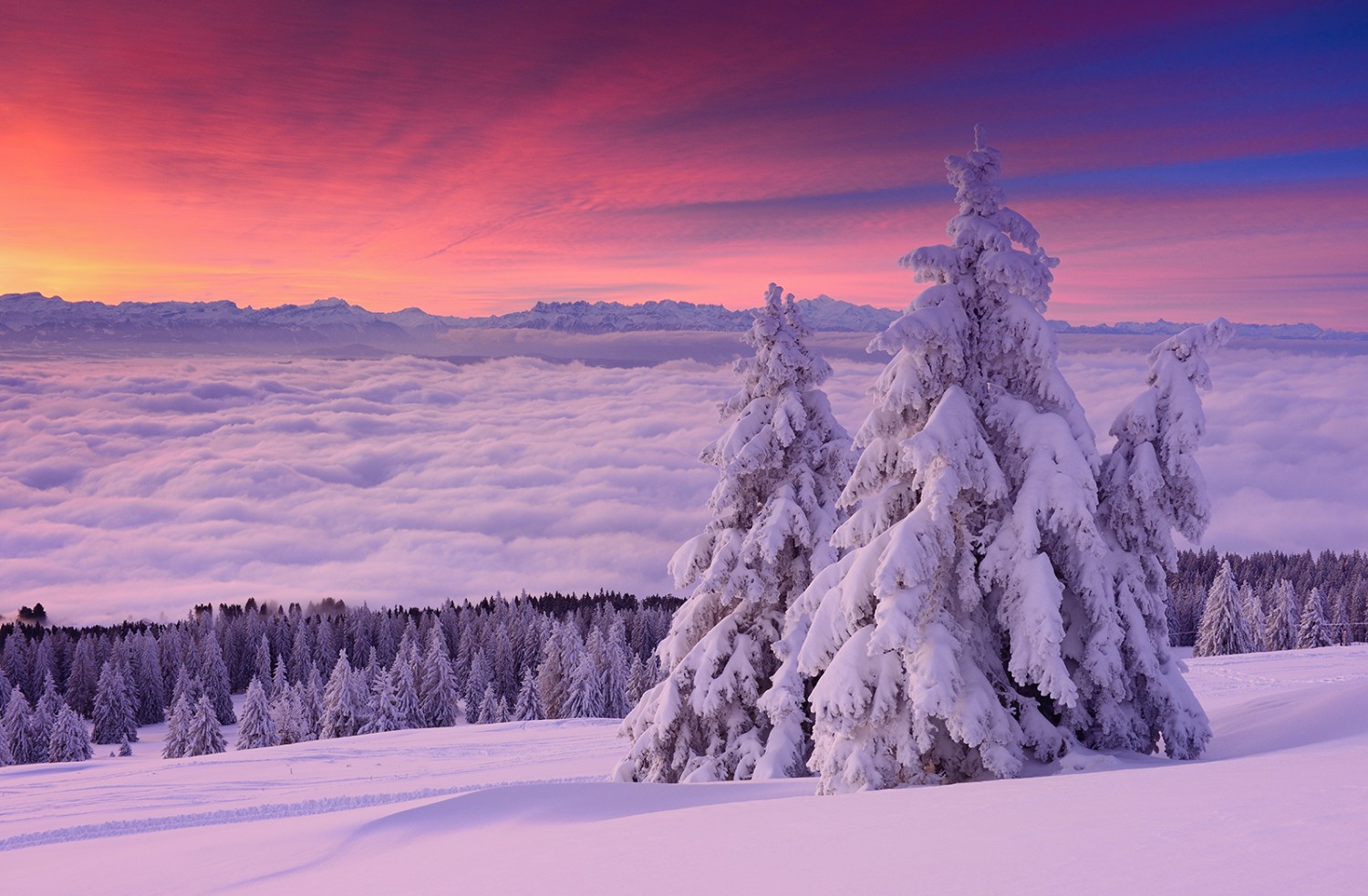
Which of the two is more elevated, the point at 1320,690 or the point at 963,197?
the point at 963,197

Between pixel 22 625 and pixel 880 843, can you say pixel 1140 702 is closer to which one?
pixel 880 843

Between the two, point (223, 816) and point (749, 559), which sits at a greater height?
point (749, 559)

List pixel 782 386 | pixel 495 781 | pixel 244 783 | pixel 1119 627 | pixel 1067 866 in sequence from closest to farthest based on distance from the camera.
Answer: pixel 1067 866 → pixel 1119 627 → pixel 782 386 → pixel 495 781 → pixel 244 783

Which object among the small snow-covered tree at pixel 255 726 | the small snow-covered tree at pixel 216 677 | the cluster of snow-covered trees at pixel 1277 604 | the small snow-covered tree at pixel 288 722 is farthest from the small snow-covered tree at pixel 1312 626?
the small snow-covered tree at pixel 216 677

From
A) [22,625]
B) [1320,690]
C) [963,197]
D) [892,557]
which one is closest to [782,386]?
[963,197]

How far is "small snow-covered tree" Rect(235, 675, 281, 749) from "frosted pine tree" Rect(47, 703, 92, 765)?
15.5 meters

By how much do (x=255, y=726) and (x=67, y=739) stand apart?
18.3m

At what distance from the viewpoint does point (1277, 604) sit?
91.2m

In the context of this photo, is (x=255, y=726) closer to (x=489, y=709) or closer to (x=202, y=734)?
(x=202, y=734)

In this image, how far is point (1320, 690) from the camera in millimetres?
16578

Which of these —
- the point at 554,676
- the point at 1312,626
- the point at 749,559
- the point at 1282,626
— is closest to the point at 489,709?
the point at 554,676

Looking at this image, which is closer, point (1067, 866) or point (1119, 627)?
point (1067, 866)

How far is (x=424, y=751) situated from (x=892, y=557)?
115 ft

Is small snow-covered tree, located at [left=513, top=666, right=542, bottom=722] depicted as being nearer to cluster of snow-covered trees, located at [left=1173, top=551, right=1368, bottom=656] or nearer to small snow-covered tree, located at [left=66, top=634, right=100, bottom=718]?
cluster of snow-covered trees, located at [left=1173, top=551, right=1368, bottom=656]
